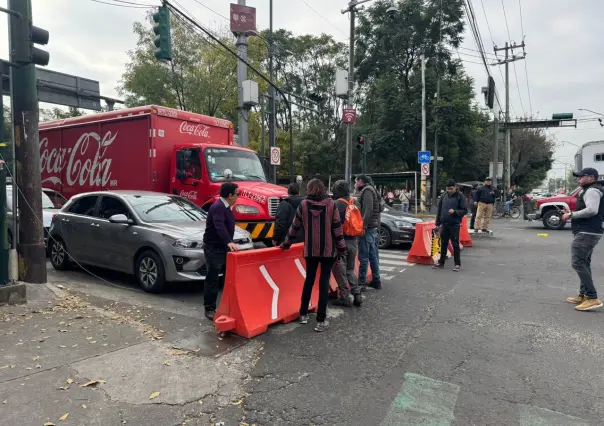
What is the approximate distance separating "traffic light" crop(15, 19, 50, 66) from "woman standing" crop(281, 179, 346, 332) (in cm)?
444

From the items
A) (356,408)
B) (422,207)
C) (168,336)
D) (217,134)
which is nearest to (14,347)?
(168,336)

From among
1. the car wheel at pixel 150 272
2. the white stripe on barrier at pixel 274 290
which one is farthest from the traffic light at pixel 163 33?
the white stripe on barrier at pixel 274 290

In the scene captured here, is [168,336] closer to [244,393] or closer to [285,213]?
[244,393]

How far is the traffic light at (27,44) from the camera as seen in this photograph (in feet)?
20.9

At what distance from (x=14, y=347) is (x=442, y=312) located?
504 cm

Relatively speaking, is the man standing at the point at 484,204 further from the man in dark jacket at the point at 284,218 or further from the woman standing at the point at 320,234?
the woman standing at the point at 320,234

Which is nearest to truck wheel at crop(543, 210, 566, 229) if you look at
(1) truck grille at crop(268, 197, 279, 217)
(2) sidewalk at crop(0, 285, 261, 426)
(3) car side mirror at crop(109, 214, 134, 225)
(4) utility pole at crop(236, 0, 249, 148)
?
(4) utility pole at crop(236, 0, 249, 148)

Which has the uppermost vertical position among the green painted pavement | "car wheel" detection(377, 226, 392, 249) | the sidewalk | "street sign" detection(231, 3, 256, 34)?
"street sign" detection(231, 3, 256, 34)

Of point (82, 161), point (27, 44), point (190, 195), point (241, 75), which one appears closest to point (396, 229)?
point (190, 195)

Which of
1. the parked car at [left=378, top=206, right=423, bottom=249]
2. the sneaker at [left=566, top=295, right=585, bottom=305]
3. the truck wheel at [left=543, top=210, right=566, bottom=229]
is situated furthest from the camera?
the truck wheel at [left=543, top=210, right=566, bottom=229]

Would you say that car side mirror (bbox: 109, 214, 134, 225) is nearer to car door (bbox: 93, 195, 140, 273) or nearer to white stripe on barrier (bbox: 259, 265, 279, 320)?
car door (bbox: 93, 195, 140, 273)

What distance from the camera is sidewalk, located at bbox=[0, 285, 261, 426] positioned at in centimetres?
342

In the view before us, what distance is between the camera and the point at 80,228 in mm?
8008

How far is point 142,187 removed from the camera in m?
10.3
